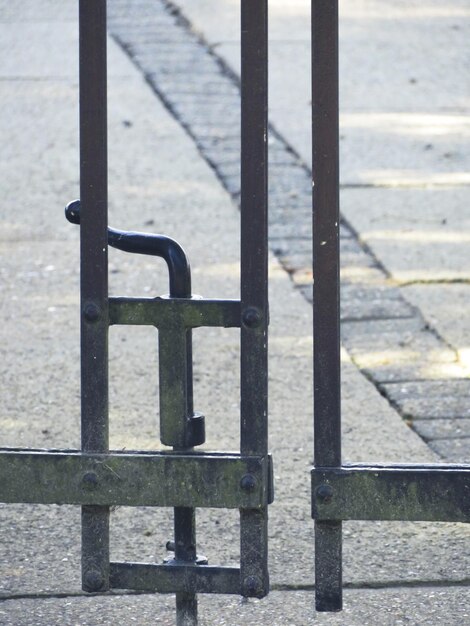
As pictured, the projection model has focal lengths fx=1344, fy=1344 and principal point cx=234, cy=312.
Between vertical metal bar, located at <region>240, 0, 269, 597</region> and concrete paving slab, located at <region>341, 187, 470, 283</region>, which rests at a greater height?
vertical metal bar, located at <region>240, 0, 269, 597</region>

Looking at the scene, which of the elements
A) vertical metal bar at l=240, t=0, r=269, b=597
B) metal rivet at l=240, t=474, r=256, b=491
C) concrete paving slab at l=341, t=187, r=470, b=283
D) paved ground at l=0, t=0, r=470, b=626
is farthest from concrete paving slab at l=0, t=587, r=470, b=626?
concrete paving slab at l=341, t=187, r=470, b=283

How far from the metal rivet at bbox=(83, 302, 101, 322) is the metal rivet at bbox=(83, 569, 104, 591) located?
0.48 m

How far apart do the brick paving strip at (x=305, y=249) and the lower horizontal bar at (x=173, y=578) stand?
1.24 meters

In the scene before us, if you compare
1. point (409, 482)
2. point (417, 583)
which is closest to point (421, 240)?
point (417, 583)

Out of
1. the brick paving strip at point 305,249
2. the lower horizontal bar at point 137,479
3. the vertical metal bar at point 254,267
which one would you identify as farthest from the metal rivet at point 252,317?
the brick paving strip at point 305,249

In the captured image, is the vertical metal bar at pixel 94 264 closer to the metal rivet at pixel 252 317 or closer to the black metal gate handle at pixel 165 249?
the black metal gate handle at pixel 165 249

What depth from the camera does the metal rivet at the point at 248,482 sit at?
2.44 m

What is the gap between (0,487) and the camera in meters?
2.53

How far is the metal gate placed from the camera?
2.38 m

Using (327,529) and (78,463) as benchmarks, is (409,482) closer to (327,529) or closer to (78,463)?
(327,529)

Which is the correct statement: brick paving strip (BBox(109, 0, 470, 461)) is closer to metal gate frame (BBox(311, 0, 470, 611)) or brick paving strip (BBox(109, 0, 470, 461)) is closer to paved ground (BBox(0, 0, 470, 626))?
paved ground (BBox(0, 0, 470, 626))

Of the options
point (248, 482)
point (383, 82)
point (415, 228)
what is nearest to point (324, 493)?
point (248, 482)

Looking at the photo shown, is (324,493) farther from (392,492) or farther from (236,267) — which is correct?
(236,267)

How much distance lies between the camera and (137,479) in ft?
8.14
